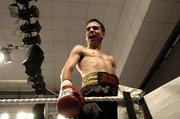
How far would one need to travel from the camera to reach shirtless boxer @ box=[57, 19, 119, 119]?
1.36 m

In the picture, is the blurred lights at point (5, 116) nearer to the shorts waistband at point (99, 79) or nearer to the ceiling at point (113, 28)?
the ceiling at point (113, 28)

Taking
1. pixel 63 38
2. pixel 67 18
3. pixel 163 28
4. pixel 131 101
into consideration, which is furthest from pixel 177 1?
pixel 131 101

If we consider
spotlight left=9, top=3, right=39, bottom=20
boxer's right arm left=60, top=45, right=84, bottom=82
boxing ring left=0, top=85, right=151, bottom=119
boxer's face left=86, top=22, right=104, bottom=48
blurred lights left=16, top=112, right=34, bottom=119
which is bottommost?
boxing ring left=0, top=85, right=151, bottom=119

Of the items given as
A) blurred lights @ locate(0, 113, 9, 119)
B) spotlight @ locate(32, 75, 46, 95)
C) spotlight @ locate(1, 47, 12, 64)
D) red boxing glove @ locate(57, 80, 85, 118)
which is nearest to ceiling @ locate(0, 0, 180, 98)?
spotlight @ locate(1, 47, 12, 64)

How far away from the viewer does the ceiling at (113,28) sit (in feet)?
15.1

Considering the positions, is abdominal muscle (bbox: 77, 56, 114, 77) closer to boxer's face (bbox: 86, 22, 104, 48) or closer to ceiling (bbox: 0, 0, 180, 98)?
boxer's face (bbox: 86, 22, 104, 48)

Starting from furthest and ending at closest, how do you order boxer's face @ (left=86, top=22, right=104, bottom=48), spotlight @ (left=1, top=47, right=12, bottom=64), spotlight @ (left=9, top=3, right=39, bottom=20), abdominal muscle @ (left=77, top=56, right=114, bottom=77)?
1. spotlight @ (left=1, top=47, right=12, bottom=64)
2. spotlight @ (left=9, top=3, right=39, bottom=20)
3. boxer's face @ (left=86, top=22, right=104, bottom=48)
4. abdominal muscle @ (left=77, top=56, right=114, bottom=77)

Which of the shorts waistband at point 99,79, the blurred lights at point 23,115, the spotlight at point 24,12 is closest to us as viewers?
the shorts waistband at point 99,79

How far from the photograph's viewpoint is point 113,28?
17.7 feet

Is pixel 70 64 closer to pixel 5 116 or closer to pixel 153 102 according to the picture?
pixel 153 102

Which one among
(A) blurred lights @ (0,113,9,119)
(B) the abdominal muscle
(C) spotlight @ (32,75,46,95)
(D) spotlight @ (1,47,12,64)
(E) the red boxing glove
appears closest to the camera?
(E) the red boxing glove

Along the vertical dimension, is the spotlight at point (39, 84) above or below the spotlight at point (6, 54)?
below

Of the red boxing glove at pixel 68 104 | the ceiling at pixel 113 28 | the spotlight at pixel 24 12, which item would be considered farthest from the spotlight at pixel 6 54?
the red boxing glove at pixel 68 104

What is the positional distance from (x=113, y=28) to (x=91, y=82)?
3629 millimetres
